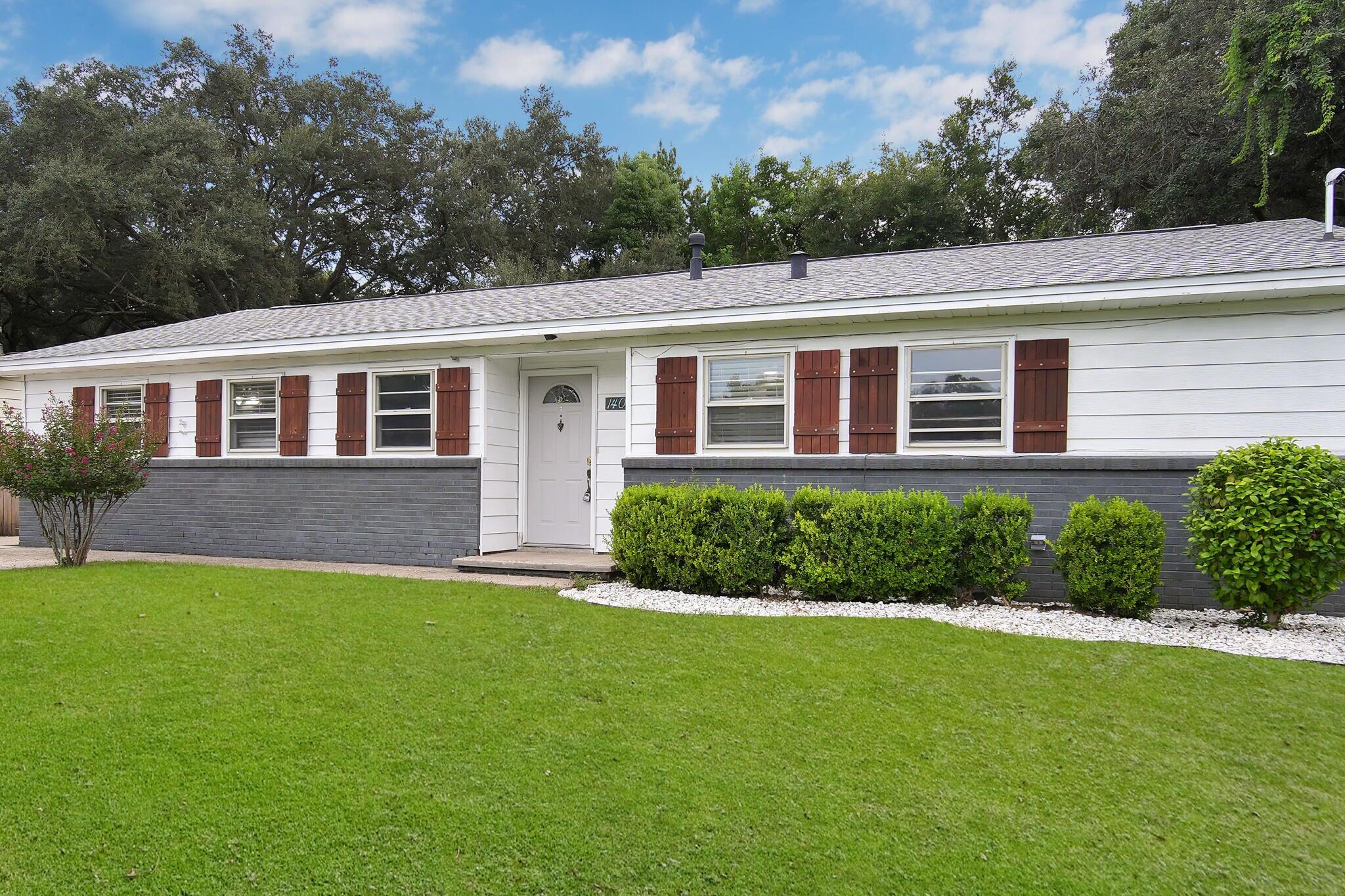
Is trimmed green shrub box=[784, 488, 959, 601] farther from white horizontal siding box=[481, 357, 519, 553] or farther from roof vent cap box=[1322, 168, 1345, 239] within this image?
roof vent cap box=[1322, 168, 1345, 239]

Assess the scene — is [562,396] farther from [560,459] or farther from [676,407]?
[676,407]

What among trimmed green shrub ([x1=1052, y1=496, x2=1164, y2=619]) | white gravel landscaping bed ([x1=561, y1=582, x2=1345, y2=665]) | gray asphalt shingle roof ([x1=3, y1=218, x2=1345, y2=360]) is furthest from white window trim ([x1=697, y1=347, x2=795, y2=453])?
trimmed green shrub ([x1=1052, y1=496, x2=1164, y2=619])

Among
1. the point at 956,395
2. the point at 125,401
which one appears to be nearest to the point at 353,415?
the point at 125,401

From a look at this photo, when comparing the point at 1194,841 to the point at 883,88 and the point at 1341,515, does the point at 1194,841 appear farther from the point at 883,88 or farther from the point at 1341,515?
the point at 883,88

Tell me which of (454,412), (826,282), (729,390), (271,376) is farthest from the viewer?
(271,376)

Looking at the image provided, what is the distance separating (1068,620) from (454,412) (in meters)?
6.40

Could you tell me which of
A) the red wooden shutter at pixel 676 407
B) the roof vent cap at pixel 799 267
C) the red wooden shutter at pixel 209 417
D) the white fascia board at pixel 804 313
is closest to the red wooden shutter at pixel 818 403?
the white fascia board at pixel 804 313

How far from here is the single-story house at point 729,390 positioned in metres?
6.50

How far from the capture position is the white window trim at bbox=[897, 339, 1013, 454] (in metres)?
7.04

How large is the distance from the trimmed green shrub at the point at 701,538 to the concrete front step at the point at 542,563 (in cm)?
73

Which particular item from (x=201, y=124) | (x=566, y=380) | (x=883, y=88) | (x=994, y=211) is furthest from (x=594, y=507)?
(x=994, y=211)

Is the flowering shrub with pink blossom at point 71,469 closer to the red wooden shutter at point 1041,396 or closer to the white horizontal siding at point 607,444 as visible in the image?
the white horizontal siding at point 607,444

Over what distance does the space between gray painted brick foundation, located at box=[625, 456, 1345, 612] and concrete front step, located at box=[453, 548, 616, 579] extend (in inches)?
62.1

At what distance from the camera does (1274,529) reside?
5.29 metres
